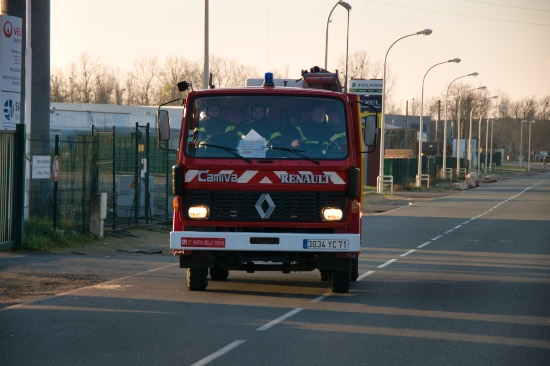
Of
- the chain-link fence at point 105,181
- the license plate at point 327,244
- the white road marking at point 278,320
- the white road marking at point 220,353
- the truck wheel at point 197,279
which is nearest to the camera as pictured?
the white road marking at point 220,353

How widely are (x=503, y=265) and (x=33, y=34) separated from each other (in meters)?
12.0

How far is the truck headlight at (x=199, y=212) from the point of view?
1266cm

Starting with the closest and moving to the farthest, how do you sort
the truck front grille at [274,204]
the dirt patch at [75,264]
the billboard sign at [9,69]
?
the truck front grille at [274,204], the dirt patch at [75,264], the billboard sign at [9,69]

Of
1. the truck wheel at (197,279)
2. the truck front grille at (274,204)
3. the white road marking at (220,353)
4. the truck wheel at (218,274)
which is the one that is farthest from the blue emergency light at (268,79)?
the white road marking at (220,353)

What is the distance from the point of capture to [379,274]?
16312 millimetres

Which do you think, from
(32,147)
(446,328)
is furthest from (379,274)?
(32,147)

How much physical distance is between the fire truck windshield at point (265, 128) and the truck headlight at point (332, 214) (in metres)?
0.68

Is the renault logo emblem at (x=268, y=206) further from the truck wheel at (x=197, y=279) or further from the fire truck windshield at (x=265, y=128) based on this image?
the truck wheel at (x=197, y=279)

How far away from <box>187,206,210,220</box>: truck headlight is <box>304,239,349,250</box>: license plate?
138cm

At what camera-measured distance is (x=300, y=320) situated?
11.0m

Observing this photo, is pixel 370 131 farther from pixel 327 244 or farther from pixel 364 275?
pixel 364 275

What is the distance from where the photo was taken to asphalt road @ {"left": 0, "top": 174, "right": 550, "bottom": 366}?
8859 mm

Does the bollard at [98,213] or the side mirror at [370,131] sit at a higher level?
the side mirror at [370,131]

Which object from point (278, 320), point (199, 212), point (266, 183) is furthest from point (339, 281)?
point (278, 320)
